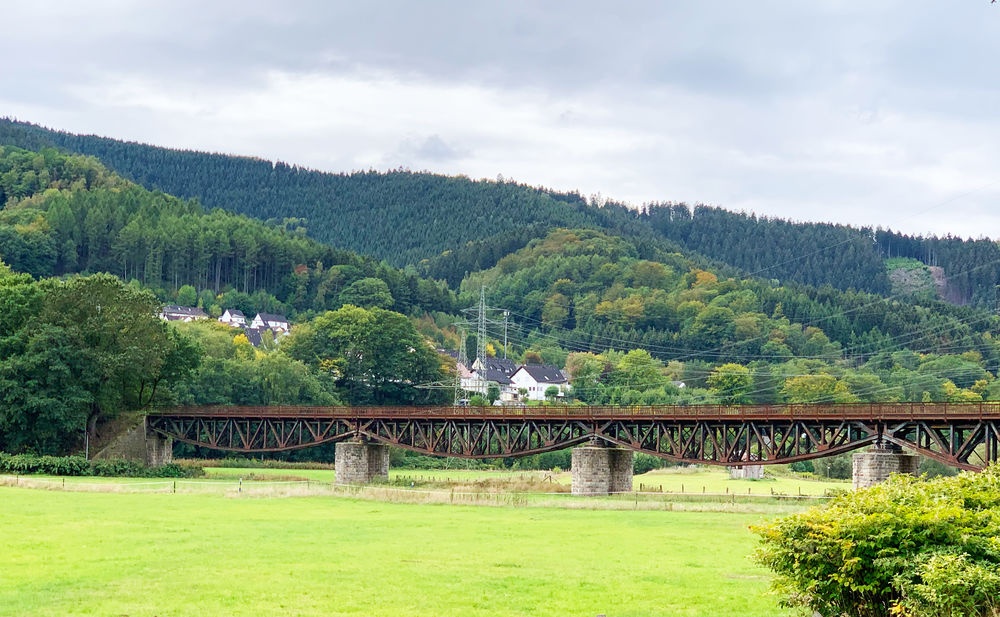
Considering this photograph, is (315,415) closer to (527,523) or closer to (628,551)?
(527,523)

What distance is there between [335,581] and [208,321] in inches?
5438

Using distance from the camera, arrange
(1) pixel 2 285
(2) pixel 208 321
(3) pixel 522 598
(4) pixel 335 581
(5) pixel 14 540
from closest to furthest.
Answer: (3) pixel 522 598, (4) pixel 335 581, (5) pixel 14 540, (1) pixel 2 285, (2) pixel 208 321

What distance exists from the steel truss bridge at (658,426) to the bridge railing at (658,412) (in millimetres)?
78

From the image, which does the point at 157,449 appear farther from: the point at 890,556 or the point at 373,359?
the point at 890,556

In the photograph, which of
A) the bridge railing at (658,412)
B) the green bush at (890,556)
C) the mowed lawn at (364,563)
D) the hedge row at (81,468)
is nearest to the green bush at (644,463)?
the bridge railing at (658,412)

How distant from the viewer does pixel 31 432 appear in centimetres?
9506

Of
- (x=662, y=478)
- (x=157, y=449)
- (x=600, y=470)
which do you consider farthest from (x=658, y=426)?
(x=157, y=449)

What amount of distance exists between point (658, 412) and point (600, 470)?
5.63m

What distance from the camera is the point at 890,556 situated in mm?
23750

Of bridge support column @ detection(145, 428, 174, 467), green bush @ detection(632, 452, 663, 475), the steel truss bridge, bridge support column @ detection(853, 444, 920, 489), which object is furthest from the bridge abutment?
bridge support column @ detection(853, 444, 920, 489)

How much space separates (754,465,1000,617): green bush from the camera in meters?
21.8

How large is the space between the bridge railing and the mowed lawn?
18.2 m

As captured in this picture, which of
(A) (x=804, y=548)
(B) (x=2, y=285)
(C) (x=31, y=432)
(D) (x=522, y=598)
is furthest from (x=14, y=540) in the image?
(B) (x=2, y=285)

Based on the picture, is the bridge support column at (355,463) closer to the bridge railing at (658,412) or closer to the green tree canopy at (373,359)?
the bridge railing at (658,412)
